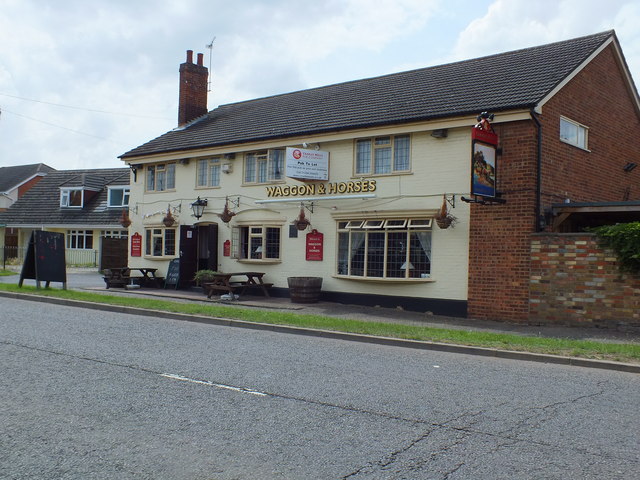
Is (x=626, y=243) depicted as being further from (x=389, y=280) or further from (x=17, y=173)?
(x=17, y=173)

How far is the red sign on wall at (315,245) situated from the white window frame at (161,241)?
6362 mm

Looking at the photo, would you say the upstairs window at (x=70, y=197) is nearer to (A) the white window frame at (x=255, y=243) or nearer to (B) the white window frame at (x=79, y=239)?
(B) the white window frame at (x=79, y=239)

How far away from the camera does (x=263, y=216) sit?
19.9 metres

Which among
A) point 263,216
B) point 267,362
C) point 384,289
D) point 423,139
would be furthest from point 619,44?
point 267,362

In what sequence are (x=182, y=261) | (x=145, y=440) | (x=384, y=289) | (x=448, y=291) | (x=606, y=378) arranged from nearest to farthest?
(x=145, y=440), (x=606, y=378), (x=448, y=291), (x=384, y=289), (x=182, y=261)

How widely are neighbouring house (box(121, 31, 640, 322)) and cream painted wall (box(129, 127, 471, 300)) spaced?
1.6 inches

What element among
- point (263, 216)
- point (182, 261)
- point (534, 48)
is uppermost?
point (534, 48)

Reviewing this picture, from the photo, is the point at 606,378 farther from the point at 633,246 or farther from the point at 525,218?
the point at 525,218

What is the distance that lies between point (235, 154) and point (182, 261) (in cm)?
424

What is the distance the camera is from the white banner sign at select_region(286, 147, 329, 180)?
17.5 metres

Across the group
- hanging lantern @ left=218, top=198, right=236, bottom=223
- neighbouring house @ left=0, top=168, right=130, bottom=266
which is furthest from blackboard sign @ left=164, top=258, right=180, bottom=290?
neighbouring house @ left=0, top=168, right=130, bottom=266

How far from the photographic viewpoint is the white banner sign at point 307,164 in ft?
57.3

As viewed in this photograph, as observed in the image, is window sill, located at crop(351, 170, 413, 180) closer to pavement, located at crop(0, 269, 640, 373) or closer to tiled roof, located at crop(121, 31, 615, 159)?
tiled roof, located at crop(121, 31, 615, 159)

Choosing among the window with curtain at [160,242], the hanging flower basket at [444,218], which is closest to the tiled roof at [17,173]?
the window with curtain at [160,242]
